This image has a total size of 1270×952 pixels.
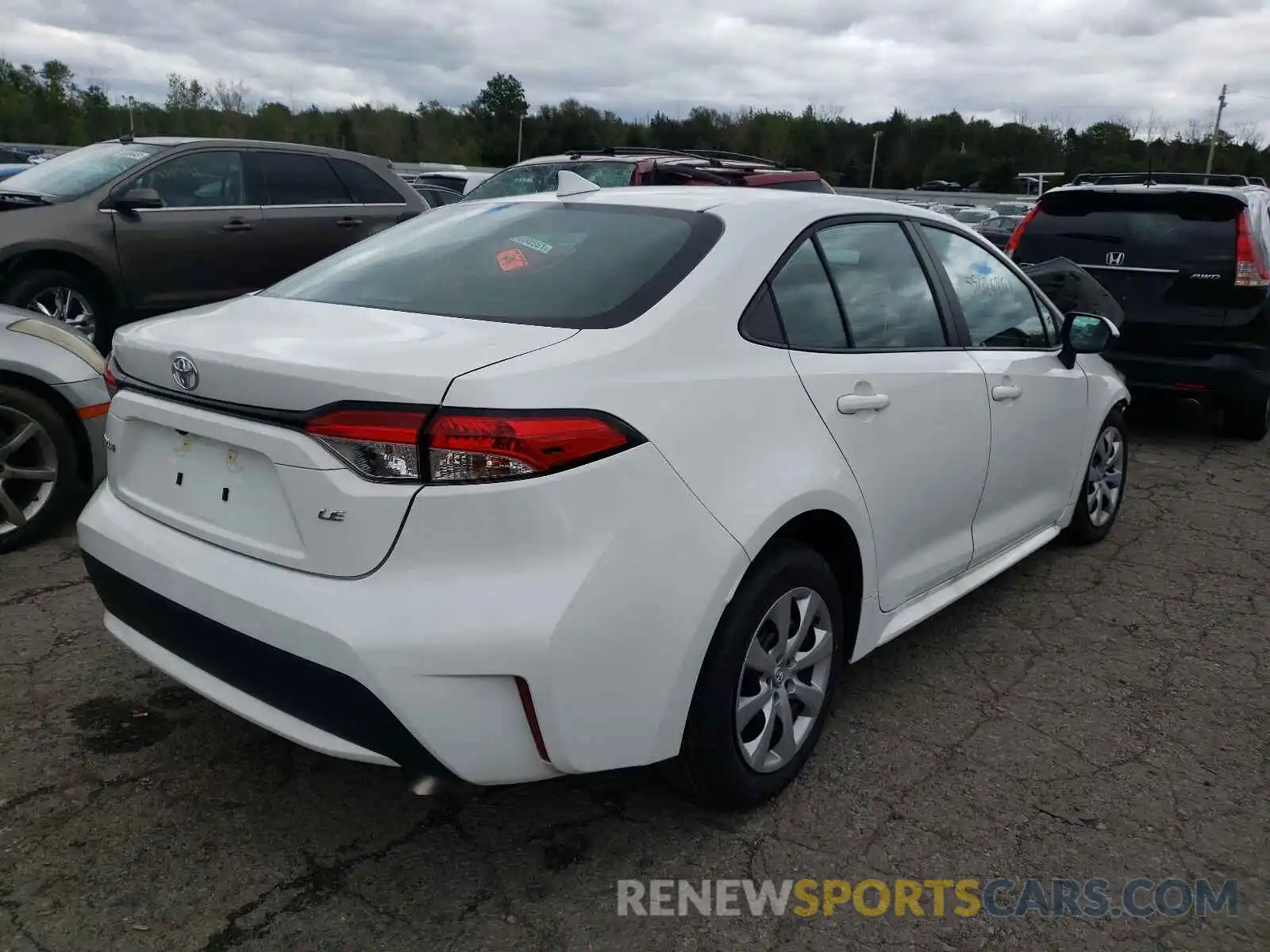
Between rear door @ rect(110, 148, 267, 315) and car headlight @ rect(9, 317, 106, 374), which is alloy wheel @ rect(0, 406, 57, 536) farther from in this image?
rear door @ rect(110, 148, 267, 315)

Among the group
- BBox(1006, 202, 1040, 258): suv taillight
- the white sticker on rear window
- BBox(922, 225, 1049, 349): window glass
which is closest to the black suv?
BBox(1006, 202, 1040, 258): suv taillight

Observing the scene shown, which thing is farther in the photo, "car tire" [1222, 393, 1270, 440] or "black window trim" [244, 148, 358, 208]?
"black window trim" [244, 148, 358, 208]

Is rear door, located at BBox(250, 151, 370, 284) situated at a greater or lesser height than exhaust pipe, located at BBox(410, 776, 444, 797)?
greater

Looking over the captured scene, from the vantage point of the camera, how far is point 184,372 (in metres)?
2.32

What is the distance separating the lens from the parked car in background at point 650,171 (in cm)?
783

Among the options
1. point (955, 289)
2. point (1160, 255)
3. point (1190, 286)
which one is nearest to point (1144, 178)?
point (1160, 255)

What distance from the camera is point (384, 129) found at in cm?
7306

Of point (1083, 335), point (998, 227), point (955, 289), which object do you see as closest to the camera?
point (955, 289)

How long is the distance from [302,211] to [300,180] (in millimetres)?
274

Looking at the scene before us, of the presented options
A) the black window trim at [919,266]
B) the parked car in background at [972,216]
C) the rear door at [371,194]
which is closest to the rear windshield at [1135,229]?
the black window trim at [919,266]

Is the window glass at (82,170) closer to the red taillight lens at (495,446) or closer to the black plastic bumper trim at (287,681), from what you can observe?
the black plastic bumper trim at (287,681)

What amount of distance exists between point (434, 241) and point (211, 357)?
923 mm

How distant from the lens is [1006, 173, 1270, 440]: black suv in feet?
21.4

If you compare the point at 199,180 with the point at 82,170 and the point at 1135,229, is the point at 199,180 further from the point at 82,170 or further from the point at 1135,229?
the point at 1135,229
